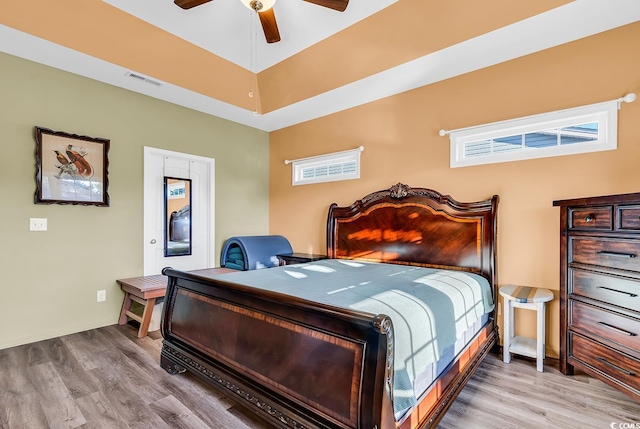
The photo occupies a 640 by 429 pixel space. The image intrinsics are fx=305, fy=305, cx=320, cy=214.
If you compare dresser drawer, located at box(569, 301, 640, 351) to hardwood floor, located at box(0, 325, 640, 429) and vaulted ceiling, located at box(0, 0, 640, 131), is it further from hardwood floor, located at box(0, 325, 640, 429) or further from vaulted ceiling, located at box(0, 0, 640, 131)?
vaulted ceiling, located at box(0, 0, 640, 131)

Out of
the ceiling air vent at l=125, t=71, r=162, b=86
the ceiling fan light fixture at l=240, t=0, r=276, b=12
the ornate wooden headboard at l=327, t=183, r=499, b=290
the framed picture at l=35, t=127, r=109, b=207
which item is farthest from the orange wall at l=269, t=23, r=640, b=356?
the framed picture at l=35, t=127, r=109, b=207

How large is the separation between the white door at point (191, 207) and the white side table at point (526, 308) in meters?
3.81

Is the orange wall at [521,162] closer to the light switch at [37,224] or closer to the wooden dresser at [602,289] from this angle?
the wooden dresser at [602,289]

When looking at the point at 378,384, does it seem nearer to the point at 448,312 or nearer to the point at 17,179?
the point at 448,312

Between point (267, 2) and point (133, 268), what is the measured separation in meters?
Result: 3.32

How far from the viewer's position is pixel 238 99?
13.9ft

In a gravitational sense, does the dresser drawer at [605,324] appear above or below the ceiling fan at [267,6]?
below

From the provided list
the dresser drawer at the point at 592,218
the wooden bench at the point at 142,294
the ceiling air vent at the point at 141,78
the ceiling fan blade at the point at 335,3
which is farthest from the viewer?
the ceiling air vent at the point at 141,78


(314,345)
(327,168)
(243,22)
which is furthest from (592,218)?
(243,22)

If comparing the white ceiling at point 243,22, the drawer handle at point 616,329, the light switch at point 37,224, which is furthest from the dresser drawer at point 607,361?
the light switch at point 37,224

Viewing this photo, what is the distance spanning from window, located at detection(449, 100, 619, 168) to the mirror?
3.50 m

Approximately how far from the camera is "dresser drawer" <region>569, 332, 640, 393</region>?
1.95 meters

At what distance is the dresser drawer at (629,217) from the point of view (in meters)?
1.95

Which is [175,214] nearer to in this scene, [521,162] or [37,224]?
[37,224]
